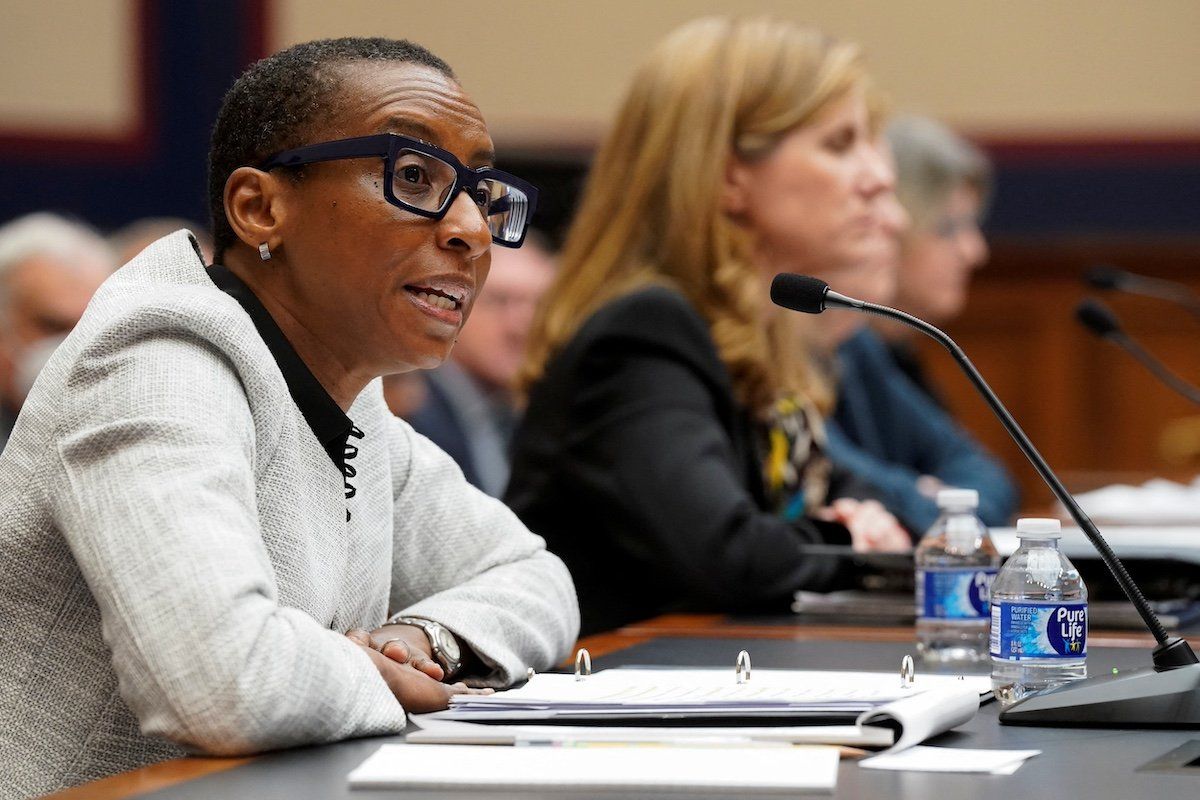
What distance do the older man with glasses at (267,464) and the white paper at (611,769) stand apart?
123 mm

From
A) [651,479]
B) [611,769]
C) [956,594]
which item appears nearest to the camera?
[611,769]

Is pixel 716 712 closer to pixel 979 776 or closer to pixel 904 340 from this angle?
pixel 979 776

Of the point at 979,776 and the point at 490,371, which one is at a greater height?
the point at 979,776

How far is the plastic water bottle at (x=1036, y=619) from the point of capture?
1.33m

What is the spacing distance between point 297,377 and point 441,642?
0.85ft

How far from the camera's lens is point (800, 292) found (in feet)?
4.83

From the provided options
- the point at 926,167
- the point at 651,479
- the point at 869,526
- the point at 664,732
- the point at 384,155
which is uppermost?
the point at 384,155

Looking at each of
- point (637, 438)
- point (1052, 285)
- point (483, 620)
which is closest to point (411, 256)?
point (483, 620)

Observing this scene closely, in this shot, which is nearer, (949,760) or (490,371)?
(949,760)

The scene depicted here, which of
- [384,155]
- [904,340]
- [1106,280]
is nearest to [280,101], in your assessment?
[384,155]

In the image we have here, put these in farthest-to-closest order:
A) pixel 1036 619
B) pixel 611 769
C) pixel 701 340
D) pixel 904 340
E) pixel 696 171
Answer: pixel 904 340
pixel 696 171
pixel 701 340
pixel 1036 619
pixel 611 769

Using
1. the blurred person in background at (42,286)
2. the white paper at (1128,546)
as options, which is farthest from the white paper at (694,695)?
the blurred person in background at (42,286)

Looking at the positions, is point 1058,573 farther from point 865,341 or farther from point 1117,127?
point 1117,127

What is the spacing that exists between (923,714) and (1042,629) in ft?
0.86
